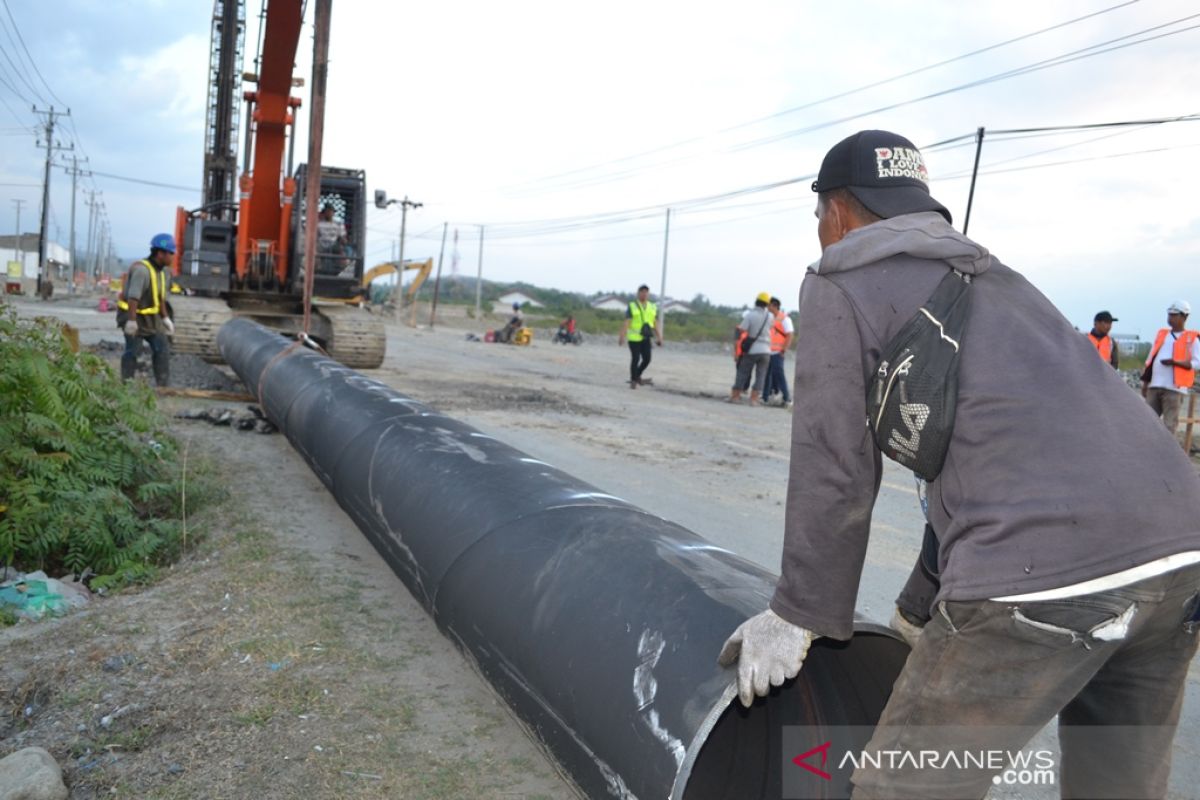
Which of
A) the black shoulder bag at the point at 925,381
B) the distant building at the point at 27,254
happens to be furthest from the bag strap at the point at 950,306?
the distant building at the point at 27,254

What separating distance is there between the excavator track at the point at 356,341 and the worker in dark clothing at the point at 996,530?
39.6 feet

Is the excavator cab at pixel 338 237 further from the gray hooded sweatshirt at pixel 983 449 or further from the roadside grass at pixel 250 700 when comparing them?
the gray hooded sweatshirt at pixel 983 449

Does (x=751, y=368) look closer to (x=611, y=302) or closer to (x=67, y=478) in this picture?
(x=67, y=478)

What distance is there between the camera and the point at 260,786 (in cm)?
295

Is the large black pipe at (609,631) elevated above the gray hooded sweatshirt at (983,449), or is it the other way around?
the gray hooded sweatshirt at (983,449)

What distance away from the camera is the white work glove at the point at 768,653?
1842 mm

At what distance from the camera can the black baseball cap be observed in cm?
193

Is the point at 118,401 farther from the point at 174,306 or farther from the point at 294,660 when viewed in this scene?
the point at 174,306

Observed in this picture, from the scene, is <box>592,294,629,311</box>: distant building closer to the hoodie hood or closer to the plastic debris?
the plastic debris

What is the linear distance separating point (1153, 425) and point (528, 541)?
2.00m

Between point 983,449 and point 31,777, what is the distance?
2826mm

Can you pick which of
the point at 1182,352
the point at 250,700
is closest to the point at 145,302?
the point at 250,700

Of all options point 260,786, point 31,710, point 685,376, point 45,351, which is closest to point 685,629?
point 260,786

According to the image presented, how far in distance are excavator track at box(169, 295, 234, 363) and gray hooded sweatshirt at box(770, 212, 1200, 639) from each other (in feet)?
39.3
